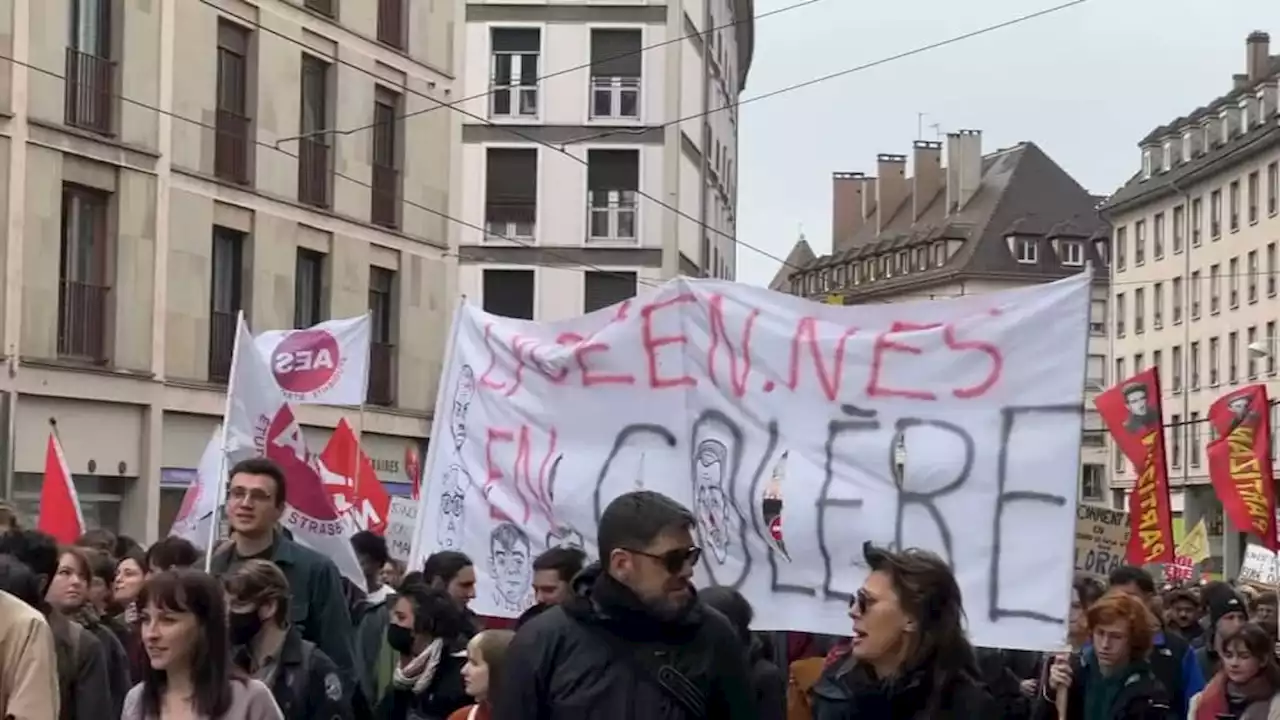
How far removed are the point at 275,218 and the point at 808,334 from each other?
20682mm

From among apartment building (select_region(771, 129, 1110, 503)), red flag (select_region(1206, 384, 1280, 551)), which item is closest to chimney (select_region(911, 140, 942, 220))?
apartment building (select_region(771, 129, 1110, 503))

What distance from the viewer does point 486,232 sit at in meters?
50.4

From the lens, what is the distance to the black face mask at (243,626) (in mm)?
7723

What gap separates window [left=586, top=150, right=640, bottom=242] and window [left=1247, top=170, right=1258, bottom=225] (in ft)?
93.0

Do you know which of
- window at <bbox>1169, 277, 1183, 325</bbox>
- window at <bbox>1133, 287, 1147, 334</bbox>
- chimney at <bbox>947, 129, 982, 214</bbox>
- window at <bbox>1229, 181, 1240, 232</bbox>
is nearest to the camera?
window at <bbox>1229, 181, 1240, 232</bbox>

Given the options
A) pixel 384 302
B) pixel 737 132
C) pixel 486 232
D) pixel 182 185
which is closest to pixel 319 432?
pixel 384 302

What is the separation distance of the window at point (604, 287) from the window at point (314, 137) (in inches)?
771

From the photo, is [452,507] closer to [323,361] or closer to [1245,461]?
[323,361]

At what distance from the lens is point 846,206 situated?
424 ft

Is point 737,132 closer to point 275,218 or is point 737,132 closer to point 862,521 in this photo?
point 275,218

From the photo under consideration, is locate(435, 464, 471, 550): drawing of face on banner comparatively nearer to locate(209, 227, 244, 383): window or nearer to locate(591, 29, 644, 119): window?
locate(209, 227, 244, 383): window

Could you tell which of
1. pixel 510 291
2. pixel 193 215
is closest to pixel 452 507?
pixel 193 215

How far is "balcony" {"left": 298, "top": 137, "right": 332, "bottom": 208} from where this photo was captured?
29969 mm

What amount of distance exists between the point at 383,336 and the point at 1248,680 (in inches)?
919
